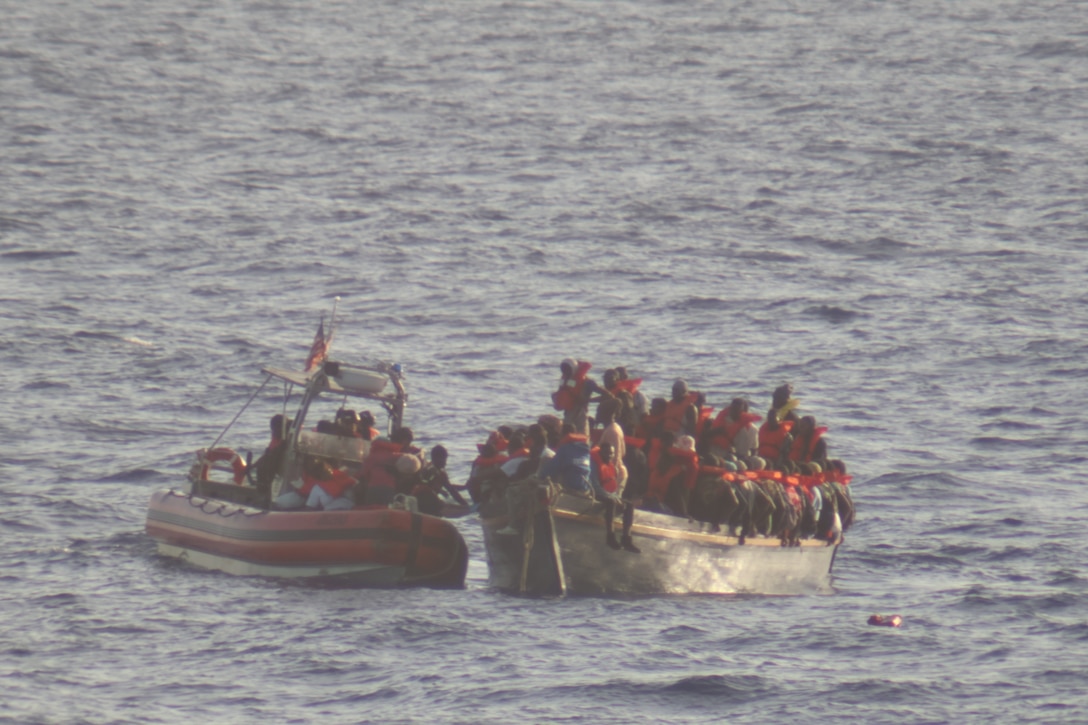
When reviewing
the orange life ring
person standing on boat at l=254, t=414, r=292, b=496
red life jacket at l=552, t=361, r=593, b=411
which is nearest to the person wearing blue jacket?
red life jacket at l=552, t=361, r=593, b=411

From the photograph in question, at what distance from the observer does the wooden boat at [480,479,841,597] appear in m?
22.6

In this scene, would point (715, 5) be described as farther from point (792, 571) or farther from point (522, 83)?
point (792, 571)

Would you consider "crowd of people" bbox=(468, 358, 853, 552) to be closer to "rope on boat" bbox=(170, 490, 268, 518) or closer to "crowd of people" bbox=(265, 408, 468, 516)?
"crowd of people" bbox=(265, 408, 468, 516)

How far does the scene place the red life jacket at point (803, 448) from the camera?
26.5 metres

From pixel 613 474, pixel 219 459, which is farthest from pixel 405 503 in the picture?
pixel 219 459

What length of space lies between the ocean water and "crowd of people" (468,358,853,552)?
4.30 feet

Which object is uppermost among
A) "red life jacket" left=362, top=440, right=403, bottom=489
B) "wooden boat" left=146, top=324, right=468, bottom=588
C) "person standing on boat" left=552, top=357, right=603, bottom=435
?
"person standing on boat" left=552, top=357, right=603, bottom=435

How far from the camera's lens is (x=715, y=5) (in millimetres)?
104875

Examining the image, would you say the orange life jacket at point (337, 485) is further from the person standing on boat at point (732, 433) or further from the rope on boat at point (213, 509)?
the person standing on boat at point (732, 433)

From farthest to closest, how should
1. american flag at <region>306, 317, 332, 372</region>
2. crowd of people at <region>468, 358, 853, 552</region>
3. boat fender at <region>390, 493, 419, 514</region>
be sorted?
american flag at <region>306, 317, 332, 372</region> → boat fender at <region>390, 493, 419, 514</region> → crowd of people at <region>468, 358, 853, 552</region>

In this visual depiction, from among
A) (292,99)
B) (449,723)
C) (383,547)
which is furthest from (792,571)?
(292,99)

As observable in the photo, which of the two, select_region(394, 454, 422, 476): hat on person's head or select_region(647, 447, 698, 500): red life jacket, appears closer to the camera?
select_region(647, 447, 698, 500): red life jacket

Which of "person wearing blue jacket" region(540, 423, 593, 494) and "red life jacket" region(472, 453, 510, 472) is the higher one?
"person wearing blue jacket" region(540, 423, 593, 494)

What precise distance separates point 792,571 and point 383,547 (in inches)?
238
